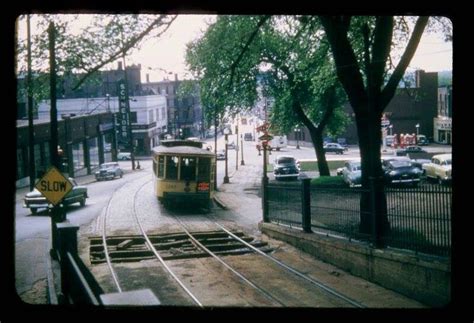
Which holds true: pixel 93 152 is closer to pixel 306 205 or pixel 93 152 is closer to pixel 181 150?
pixel 181 150

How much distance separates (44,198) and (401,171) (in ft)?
32.7

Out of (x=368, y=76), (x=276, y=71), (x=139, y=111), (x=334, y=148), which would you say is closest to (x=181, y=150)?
(x=139, y=111)

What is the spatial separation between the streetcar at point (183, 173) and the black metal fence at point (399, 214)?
15.9 feet

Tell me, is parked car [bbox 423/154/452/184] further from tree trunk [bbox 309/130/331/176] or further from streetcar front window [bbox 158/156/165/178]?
streetcar front window [bbox 158/156/165/178]

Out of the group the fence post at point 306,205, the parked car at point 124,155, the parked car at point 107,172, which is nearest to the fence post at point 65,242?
the fence post at point 306,205

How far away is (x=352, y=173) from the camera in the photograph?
9.91 m

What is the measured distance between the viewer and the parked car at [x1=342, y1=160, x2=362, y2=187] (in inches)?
377

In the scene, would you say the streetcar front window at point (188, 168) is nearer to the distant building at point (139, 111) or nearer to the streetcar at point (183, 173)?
the streetcar at point (183, 173)

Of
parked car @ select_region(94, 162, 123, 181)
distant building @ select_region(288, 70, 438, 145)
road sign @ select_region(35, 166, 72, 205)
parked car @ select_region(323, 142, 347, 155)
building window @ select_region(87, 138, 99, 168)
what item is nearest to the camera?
distant building @ select_region(288, 70, 438, 145)

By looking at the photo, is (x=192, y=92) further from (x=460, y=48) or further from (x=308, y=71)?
(x=460, y=48)

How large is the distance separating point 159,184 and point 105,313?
11258mm

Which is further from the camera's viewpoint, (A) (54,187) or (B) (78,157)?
(B) (78,157)

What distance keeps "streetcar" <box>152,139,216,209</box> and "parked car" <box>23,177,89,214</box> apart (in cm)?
237

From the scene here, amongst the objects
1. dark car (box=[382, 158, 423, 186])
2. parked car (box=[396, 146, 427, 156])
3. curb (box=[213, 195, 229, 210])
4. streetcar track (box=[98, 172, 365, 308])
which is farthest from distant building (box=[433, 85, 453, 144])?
curb (box=[213, 195, 229, 210])
